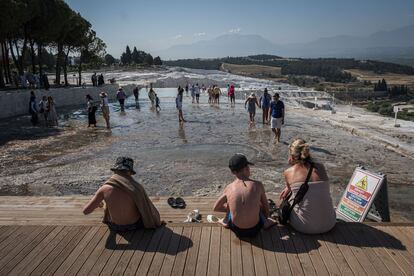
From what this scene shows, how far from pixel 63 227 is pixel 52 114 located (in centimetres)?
1445

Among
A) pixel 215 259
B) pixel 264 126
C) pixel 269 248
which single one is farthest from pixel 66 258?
pixel 264 126

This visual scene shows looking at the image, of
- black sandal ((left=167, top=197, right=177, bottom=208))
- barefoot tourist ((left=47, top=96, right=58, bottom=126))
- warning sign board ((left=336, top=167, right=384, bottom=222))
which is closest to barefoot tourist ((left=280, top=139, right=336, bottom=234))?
warning sign board ((left=336, top=167, right=384, bottom=222))

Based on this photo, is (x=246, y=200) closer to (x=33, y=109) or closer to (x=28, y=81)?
(x=33, y=109)

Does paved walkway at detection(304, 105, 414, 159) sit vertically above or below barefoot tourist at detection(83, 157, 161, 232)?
below

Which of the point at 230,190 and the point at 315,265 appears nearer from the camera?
the point at 315,265

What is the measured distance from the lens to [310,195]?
471cm

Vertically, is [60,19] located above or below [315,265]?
above

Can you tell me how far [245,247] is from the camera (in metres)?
4.60

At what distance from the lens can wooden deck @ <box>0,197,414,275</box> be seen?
414 centimetres

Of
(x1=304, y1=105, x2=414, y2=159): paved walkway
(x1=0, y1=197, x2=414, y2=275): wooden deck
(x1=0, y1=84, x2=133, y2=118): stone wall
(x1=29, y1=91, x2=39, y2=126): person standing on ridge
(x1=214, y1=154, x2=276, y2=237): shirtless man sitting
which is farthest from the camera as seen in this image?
(x1=0, y1=84, x2=133, y2=118): stone wall

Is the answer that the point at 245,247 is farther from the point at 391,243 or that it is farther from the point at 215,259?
the point at 391,243

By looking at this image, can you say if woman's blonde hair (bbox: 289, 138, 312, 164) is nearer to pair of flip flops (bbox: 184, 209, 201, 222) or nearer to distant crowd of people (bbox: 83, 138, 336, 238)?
distant crowd of people (bbox: 83, 138, 336, 238)

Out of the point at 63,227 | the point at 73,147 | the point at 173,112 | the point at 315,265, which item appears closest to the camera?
the point at 315,265

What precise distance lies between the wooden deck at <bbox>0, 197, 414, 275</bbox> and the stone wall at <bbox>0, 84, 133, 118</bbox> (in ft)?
57.9
